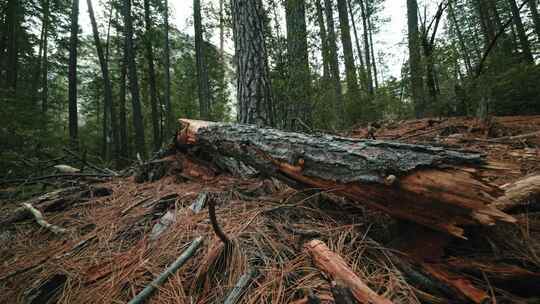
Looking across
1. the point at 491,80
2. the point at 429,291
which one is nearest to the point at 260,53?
the point at 429,291

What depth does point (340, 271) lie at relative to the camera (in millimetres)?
838

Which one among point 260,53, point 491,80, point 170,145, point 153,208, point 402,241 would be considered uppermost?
point 260,53

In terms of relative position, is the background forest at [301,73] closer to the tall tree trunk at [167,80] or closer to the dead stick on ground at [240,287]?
the tall tree trunk at [167,80]

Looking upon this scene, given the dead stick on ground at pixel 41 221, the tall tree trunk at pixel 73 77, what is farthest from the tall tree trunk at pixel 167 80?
the dead stick on ground at pixel 41 221

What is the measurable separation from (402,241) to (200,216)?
1041 millimetres

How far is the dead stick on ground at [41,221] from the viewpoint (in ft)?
5.13

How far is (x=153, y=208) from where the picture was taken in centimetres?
159

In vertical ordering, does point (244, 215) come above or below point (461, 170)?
below

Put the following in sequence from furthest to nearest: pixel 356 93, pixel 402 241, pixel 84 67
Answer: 1. pixel 84 67
2. pixel 356 93
3. pixel 402 241

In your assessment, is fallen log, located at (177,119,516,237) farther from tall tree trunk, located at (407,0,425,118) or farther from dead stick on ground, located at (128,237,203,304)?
tall tree trunk, located at (407,0,425,118)

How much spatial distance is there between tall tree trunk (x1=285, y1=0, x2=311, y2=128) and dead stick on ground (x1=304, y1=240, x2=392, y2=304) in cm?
347

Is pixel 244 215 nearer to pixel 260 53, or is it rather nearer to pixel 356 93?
pixel 260 53

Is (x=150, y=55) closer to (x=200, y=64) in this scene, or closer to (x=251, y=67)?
(x=200, y=64)

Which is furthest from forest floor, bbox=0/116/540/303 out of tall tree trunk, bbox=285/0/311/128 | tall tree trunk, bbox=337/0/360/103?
tall tree trunk, bbox=337/0/360/103
